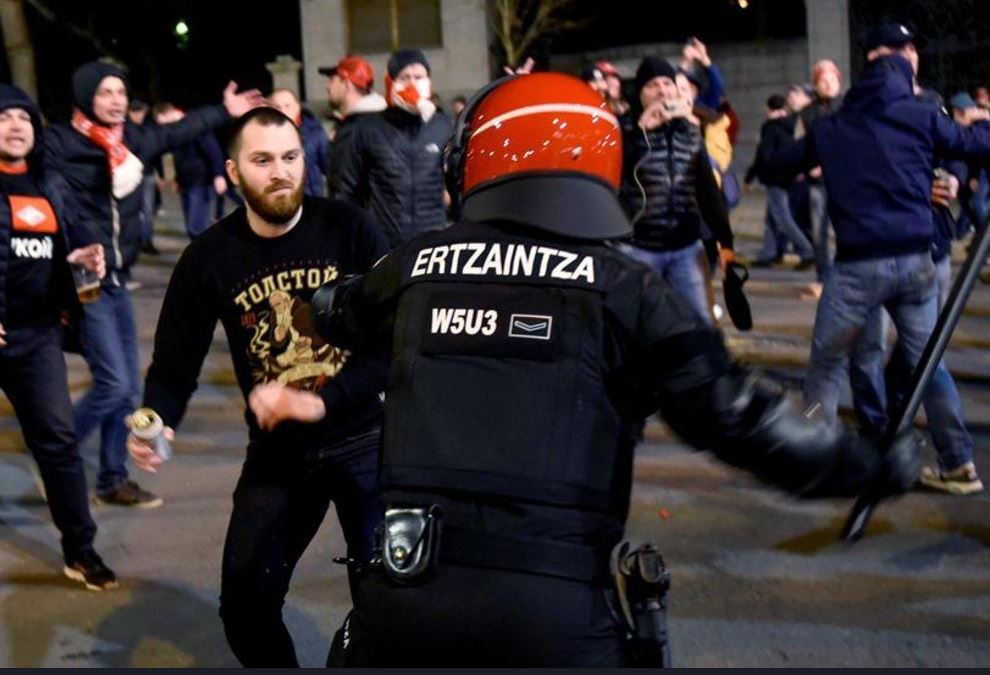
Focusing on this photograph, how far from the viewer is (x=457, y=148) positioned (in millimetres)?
2758

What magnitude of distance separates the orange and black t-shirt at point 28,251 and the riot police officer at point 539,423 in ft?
10.7

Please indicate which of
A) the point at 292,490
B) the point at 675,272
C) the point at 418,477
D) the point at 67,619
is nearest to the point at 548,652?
the point at 418,477

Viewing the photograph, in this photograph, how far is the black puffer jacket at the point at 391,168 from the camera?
692cm

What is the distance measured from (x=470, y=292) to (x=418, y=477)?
1.07 ft

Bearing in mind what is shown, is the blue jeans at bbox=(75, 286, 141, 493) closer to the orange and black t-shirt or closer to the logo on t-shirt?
the orange and black t-shirt

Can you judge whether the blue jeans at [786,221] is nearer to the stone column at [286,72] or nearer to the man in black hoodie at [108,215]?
the man in black hoodie at [108,215]

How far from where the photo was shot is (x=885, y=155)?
5.91 m

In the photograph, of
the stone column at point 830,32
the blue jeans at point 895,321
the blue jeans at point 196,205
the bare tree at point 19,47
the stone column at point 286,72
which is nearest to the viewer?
the blue jeans at point 895,321

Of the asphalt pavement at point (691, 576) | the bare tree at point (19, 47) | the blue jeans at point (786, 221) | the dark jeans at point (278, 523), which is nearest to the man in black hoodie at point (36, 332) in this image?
the asphalt pavement at point (691, 576)

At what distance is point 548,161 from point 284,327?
59.7 inches

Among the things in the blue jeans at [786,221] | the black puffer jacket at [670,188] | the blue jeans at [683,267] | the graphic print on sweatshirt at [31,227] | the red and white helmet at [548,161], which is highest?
the red and white helmet at [548,161]

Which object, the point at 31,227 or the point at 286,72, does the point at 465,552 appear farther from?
the point at 286,72

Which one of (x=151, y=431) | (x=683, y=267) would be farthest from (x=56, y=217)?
(x=683, y=267)

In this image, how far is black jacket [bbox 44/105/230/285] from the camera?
20.4ft
